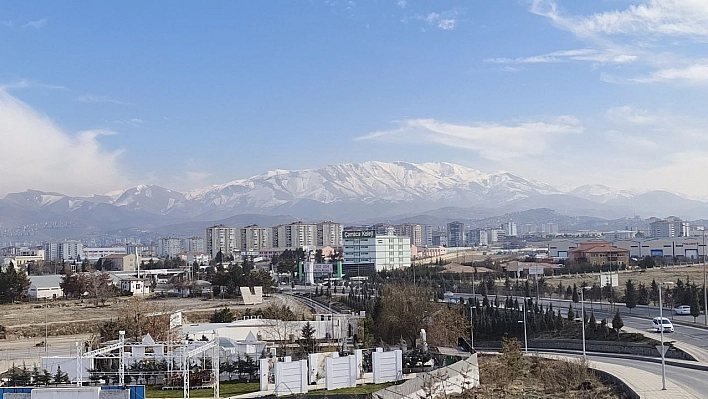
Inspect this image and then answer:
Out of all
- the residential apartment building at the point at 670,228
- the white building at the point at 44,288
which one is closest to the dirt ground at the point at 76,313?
the white building at the point at 44,288

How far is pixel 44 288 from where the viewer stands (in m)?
63.2

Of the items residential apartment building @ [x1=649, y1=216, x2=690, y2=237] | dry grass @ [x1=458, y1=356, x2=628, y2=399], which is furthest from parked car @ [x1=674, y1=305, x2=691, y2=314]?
residential apartment building @ [x1=649, y1=216, x2=690, y2=237]

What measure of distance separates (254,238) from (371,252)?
90.9 m

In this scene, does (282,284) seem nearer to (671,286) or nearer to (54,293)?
(54,293)

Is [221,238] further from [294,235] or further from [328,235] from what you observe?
[328,235]

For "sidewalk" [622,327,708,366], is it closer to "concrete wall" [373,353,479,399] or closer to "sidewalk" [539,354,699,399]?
"sidewalk" [539,354,699,399]

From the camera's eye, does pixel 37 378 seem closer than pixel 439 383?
No

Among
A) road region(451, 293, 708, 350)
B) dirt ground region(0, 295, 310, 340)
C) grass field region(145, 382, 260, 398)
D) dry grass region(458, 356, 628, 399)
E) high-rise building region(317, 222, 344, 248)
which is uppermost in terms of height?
high-rise building region(317, 222, 344, 248)

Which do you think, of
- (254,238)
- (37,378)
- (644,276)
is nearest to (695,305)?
(644,276)

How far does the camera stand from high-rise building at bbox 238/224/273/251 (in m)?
172

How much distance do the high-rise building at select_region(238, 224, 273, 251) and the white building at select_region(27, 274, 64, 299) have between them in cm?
10405

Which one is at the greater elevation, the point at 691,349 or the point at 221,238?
the point at 221,238

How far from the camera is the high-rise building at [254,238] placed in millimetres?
171625

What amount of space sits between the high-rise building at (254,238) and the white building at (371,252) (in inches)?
3375
